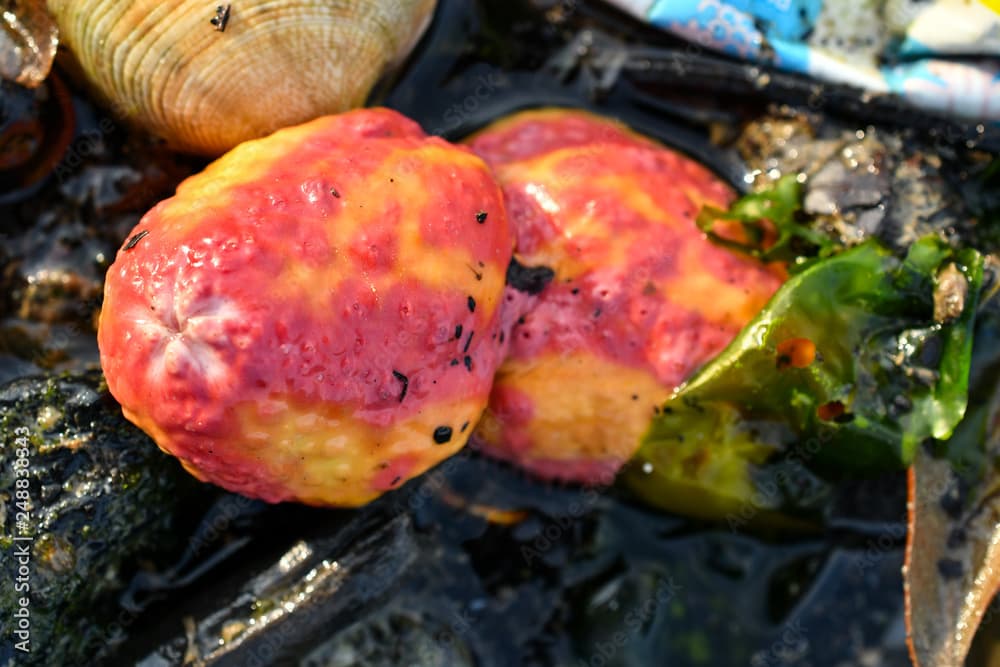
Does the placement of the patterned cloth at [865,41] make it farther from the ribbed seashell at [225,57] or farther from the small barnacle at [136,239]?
the small barnacle at [136,239]

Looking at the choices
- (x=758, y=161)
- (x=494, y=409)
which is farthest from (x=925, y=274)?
(x=494, y=409)

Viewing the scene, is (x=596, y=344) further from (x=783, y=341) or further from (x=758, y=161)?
(x=758, y=161)

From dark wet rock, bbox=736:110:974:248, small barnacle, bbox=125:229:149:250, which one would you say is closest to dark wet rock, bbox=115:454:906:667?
dark wet rock, bbox=736:110:974:248

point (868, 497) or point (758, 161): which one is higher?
point (758, 161)

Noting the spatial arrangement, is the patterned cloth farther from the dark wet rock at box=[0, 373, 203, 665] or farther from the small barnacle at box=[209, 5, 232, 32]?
the dark wet rock at box=[0, 373, 203, 665]

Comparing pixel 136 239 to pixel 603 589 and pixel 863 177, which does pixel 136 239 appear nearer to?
pixel 603 589

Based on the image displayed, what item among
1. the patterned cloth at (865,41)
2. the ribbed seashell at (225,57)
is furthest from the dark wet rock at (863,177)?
the ribbed seashell at (225,57)

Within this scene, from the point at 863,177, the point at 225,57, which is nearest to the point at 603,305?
the point at 863,177
